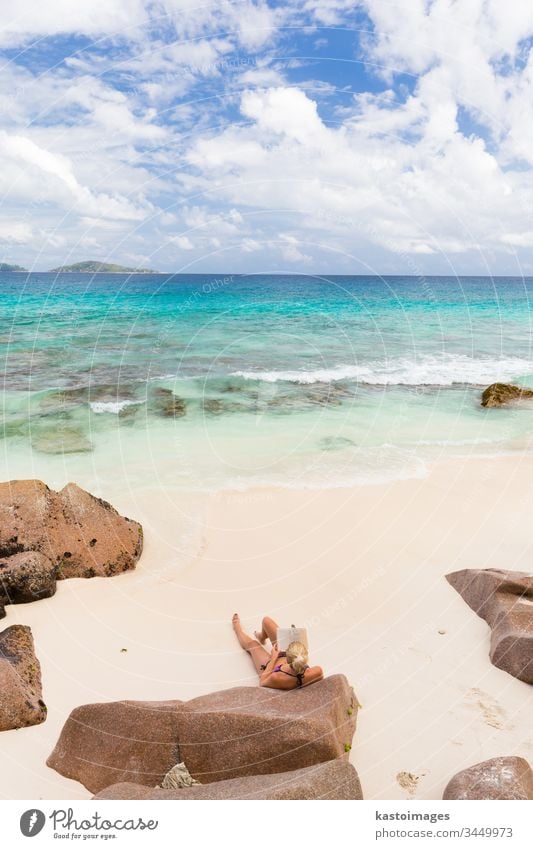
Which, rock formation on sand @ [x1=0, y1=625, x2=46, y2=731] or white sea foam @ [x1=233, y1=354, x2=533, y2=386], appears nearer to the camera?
rock formation on sand @ [x1=0, y1=625, x2=46, y2=731]

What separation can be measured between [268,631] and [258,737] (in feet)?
7.62

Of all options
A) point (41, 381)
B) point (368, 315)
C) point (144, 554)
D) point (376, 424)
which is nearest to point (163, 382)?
point (41, 381)

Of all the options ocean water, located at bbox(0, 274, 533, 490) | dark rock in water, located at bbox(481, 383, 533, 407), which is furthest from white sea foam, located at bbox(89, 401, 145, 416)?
dark rock in water, located at bbox(481, 383, 533, 407)

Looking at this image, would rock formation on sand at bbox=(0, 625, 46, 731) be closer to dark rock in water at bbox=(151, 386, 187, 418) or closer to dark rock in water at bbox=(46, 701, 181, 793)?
dark rock in water at bbox=(46, 701, 181, 793)

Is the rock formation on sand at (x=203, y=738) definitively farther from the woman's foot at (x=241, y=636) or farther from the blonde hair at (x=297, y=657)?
the woman's foot at (x=241, y=636)

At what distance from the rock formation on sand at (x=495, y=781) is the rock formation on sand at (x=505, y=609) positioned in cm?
187

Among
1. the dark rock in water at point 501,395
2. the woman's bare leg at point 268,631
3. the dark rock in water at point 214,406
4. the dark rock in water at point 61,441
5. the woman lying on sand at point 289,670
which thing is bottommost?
the woman's bare leg at point 268,631

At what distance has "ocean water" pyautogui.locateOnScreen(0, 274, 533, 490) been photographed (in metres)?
15.6

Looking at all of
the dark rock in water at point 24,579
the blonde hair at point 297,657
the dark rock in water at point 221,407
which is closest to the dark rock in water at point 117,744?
the blonde hair at point 297,657

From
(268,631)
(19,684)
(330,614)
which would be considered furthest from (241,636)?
(19,684)

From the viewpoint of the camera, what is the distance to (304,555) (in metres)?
10.4

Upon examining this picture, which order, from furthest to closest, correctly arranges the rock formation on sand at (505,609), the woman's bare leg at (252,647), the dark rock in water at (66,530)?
the dark rock in water at (66,530), the woman's bare leg at (252,647), the rock formation on sand at (505,609)

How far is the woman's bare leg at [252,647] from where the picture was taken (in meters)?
→ 7.32

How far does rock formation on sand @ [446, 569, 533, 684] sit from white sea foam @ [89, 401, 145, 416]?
598 inches
